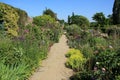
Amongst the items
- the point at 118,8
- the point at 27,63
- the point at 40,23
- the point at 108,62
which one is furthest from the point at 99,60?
the point at 118,8

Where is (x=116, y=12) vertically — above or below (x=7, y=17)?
above

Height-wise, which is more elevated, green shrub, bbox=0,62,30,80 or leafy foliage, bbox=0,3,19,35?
leafy foliage, bbox=0,3,19,35

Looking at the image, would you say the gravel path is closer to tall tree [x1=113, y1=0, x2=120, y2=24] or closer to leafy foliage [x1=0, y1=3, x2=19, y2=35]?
leafy foliage [x1=0, y1=3, x2=19, y2=35]

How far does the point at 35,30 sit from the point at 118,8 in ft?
84.5

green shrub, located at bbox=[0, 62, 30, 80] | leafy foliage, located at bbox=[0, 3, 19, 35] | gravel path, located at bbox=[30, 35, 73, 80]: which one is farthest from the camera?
leafy foliage, located at bbox=[0, 3, 19, 35]

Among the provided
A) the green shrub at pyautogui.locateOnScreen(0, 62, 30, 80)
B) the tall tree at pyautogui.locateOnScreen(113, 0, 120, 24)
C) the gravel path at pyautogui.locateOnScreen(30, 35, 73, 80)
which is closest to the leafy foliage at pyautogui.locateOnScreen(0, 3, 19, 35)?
the gravel path at pyautogui.locateOnScreen(30, 35, 73, 80)

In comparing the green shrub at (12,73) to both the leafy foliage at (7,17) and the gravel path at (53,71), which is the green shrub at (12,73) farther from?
the leafy foliage at (7,17)

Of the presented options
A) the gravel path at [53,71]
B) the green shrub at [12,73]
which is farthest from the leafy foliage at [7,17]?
the green shrub at [12,73]

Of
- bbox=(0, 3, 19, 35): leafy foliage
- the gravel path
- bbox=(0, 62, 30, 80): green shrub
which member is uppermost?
bbox=(0, 3, 19, 35): leafy foliage

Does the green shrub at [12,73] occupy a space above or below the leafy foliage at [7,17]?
below

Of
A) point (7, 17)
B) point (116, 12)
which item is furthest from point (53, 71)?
point (116, 12)

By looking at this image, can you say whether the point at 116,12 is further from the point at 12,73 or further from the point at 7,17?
the point at 12,73

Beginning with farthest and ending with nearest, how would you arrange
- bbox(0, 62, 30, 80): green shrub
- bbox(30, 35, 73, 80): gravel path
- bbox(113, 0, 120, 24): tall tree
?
bbox(113, 0, 120, 24): tall tree → bbox(30, 35, 73, 80): gravel path → bbox(0, 62, 30, 80): green shrub

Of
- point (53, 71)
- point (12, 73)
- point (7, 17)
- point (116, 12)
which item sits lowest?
point (53, 71)
